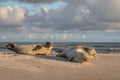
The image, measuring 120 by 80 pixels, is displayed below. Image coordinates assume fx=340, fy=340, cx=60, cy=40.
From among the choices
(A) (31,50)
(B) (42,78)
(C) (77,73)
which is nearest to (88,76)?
(C) (77,73)

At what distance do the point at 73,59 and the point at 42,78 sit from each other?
4891 mm

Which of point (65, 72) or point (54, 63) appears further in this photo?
point (54, 63)

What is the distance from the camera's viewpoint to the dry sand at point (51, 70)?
13555 millimetres

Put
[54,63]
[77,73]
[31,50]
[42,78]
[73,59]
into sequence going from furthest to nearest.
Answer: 1. [31,50]
2. [73,59]
3. [54,63]
4. [77,73]
5. [42,78]

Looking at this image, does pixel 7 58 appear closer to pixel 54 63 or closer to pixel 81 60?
pixel 54 63

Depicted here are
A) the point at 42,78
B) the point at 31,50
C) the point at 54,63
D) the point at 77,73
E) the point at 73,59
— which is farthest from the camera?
the point at 31,50

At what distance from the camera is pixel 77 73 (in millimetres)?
14516

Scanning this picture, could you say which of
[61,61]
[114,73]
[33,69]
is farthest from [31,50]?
[114,73]

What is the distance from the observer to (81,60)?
17.5 m

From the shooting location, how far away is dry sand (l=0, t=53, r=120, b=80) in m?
13.6

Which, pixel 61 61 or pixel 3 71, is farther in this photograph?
pixel 61 61

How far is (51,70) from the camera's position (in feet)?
49.2

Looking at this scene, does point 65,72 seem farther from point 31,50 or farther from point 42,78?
point 31,50

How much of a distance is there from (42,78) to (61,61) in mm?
4297
